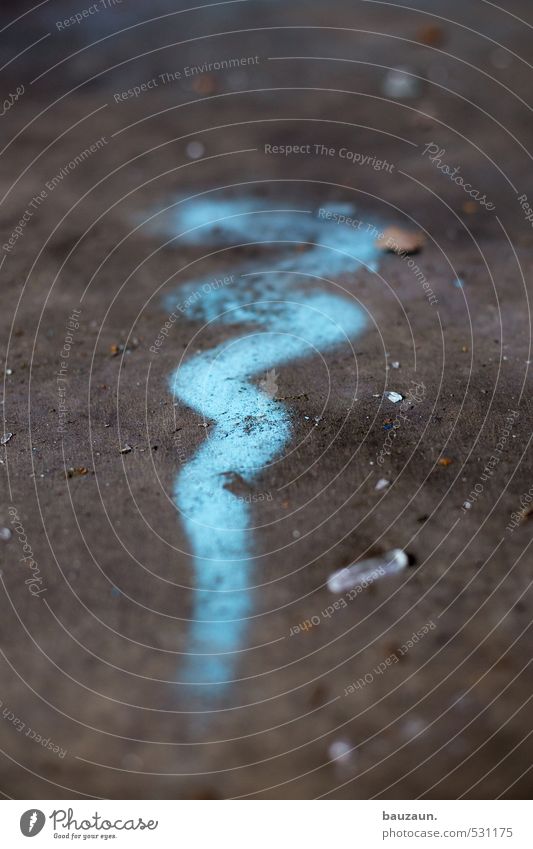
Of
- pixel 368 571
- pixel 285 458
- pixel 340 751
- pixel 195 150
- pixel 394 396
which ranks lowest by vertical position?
pixel 340 751

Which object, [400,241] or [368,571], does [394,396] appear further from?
[400,241]

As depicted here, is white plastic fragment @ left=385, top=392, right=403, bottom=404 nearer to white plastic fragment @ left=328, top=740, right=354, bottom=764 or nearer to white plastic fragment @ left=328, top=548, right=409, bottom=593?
white plastic fragment @ left=328, top=548, right=409, bottom=593

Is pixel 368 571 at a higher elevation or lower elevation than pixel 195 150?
lower

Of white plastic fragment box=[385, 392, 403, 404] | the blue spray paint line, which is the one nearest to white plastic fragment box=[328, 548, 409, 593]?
the blue spray paint line

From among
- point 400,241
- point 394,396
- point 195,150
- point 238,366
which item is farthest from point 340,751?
point 195,150

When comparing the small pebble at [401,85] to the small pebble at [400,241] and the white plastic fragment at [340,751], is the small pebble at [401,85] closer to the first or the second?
the small pebble at [400,241]

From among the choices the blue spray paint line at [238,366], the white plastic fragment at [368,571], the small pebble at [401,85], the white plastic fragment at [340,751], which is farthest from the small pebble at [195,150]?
the white plastic fragment at [340,751]
